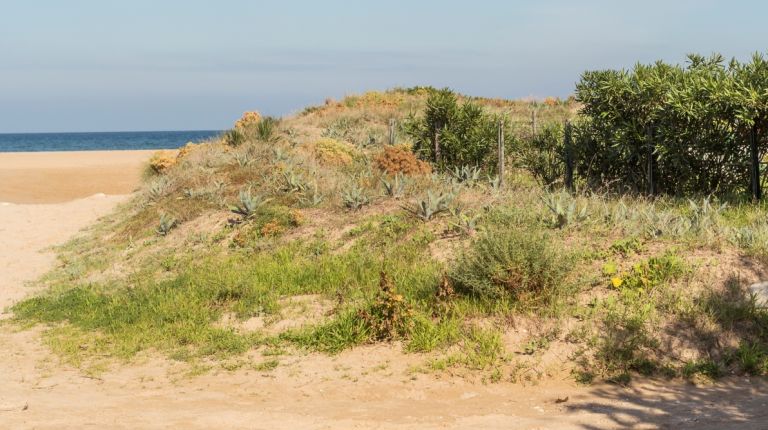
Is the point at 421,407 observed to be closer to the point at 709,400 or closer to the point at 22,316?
the point at 709,400

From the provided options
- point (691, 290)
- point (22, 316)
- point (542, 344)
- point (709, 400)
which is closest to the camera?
point (709, 400)

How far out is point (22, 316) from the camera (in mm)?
10398

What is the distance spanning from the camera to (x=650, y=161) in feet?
44.9

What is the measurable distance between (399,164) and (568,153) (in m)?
3.81

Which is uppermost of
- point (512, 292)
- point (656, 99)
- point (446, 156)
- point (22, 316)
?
point (656, 99)

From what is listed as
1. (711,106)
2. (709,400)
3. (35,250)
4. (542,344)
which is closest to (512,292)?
(542,344)

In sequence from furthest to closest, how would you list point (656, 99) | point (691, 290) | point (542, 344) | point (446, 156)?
1. point (446, 156)
2. point (656, 99)
3. point (691, 290)
4. point (542, 344)

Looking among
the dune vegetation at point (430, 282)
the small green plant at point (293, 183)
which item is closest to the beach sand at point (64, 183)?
the dune vegetation at point (430, 282)

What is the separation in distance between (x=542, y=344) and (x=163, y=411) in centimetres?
397

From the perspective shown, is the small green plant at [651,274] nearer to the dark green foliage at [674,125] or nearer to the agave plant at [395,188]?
the dark green foliage at [674,125]

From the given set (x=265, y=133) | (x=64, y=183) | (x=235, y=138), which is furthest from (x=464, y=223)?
(x=64, y=183)

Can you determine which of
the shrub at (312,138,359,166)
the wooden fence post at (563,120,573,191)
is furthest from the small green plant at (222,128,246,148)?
the wooden fence post at (563,120,573,191)

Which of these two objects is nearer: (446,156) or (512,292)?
(512,292)

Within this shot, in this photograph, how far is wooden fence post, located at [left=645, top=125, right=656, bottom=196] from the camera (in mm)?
13562
